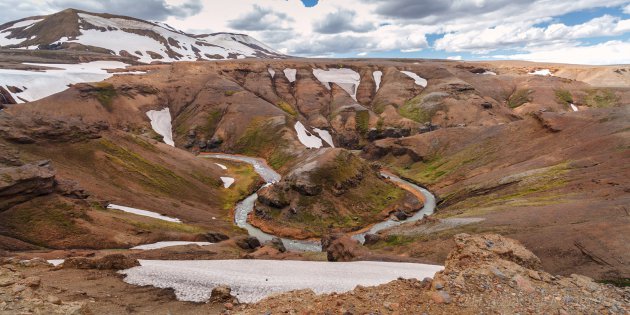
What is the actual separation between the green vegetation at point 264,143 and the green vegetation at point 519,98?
110696mm

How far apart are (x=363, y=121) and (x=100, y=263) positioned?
441 ft

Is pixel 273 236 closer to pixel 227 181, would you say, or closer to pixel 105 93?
pixel 227 181

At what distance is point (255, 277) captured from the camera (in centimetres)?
2495

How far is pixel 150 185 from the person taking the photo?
2771 inches

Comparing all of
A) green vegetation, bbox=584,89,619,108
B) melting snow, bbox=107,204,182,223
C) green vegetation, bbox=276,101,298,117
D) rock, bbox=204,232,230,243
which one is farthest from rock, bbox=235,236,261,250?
green vegetation, bbox=584,89,619,108

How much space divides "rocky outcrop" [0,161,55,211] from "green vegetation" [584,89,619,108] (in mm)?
185437

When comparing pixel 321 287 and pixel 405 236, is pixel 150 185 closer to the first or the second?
pixel 405 236

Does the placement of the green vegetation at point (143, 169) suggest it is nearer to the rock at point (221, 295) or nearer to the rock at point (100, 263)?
the rock at point (100, 263)

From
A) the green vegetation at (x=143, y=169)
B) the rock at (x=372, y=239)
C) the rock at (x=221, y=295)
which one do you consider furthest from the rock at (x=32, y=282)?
the green vegetation at (x=143, y=169)

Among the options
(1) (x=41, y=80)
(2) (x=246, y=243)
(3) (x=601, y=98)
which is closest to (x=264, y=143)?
(2) (x=246, y=243)

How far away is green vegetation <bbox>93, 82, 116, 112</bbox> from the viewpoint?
445 feet

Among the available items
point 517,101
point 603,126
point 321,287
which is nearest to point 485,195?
point 603,126

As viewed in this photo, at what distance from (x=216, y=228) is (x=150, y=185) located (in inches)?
712

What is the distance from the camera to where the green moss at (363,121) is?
149 metres
